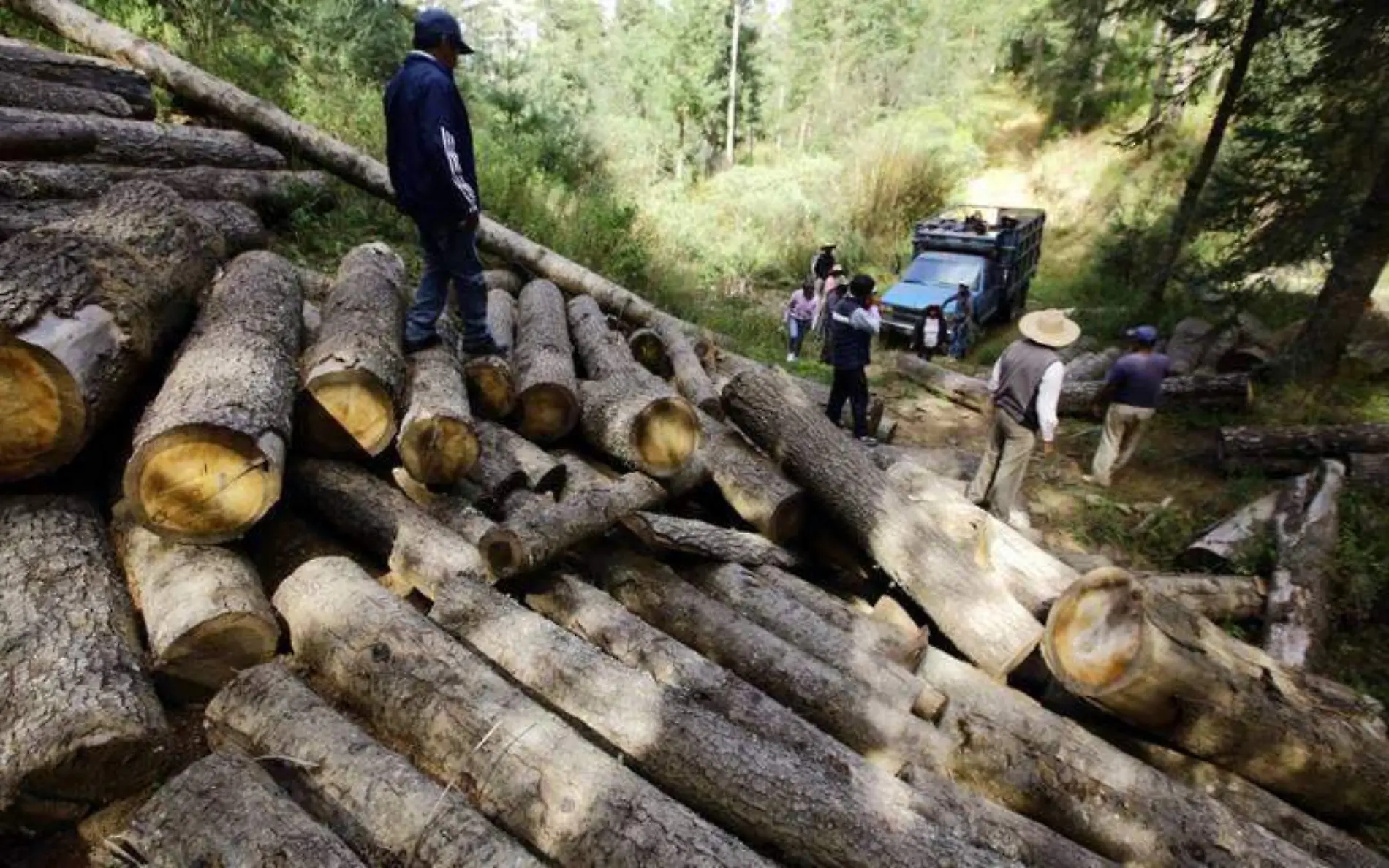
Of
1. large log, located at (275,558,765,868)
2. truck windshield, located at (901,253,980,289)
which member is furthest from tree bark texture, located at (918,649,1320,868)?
truck windshield, located at (901,253,980,289)

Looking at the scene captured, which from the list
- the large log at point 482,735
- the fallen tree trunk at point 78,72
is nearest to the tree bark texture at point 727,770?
the large log at point 482,735

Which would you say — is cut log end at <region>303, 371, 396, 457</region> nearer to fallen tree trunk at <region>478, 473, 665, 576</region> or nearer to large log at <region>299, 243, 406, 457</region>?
large log at <region>299, 243, 406, 457</region>

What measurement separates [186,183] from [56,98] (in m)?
1.64

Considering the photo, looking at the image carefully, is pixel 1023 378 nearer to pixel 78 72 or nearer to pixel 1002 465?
pixel 1002 465

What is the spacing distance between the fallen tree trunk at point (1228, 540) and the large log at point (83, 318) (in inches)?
304

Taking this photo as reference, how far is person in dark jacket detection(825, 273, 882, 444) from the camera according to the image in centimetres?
708

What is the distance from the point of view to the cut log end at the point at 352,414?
3.88m

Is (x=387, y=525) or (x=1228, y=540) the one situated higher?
(x=387, y=525)

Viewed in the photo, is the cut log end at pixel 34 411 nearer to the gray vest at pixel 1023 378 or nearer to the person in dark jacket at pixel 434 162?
the person in dark jacket at pixel 434 162

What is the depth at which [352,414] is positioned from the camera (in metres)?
3.96

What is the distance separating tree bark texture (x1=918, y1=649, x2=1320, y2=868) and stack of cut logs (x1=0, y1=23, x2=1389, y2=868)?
0.01 meters

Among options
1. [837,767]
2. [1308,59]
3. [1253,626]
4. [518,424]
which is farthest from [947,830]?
[1308,59]

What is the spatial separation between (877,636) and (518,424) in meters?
2.97

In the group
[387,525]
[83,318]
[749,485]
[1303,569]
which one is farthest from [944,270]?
[83,318]
